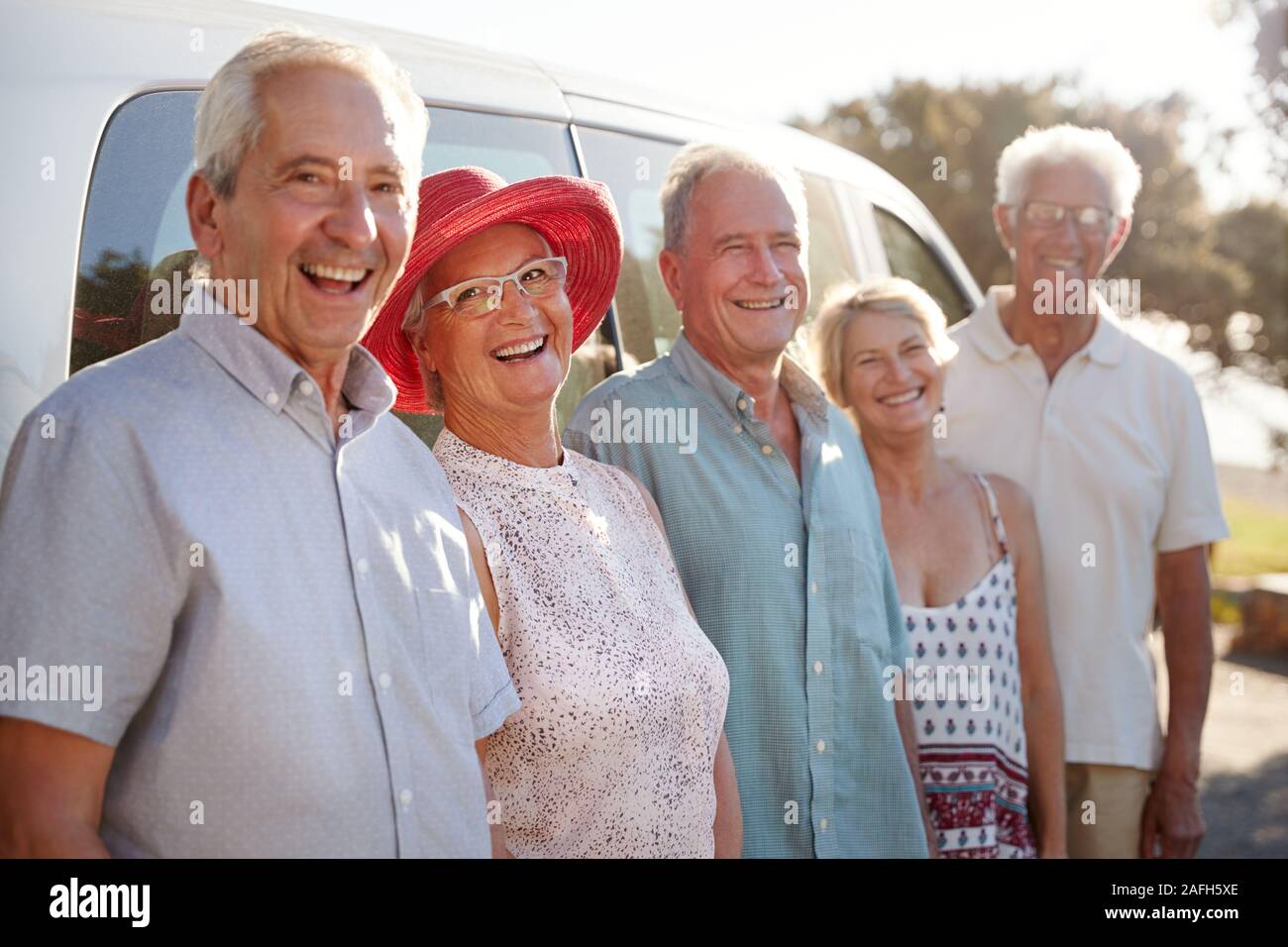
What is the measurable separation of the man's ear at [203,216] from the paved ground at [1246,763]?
5.26 metres

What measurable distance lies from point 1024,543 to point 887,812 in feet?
2.74

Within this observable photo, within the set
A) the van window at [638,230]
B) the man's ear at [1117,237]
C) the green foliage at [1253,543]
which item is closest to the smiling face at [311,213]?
the van window at [638,230]

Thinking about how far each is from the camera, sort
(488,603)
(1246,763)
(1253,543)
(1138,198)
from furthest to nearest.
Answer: (1253,543), (1138,198), (1246,763), (488,603)

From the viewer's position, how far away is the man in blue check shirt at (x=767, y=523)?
2.59 meters

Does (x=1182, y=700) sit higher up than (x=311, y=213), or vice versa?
(x=311, y=213)

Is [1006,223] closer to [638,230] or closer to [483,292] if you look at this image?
[638,230]

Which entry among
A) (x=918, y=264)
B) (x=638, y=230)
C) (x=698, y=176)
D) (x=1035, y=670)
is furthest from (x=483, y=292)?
(x=918, y=264)

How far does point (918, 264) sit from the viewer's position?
4297 mm

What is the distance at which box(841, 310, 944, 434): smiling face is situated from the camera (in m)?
3.13

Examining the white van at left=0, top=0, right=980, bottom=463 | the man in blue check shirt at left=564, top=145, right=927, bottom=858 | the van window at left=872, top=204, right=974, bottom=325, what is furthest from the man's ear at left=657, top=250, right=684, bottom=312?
the van window at left=872, top=204, right=974, bottom=325

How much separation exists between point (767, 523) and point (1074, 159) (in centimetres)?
149
